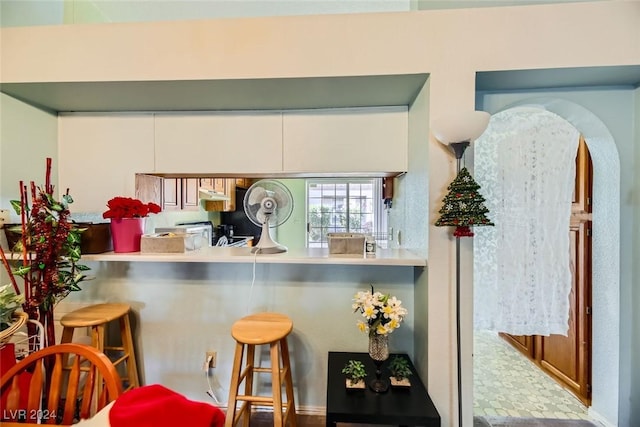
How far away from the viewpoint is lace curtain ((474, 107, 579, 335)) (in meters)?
1.76

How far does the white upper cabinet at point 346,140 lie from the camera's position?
174 cm

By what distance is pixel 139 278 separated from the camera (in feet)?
6.16

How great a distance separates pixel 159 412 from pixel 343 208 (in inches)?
145

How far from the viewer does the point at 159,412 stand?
87cm

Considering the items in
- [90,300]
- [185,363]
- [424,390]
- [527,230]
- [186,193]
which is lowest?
[185,363]

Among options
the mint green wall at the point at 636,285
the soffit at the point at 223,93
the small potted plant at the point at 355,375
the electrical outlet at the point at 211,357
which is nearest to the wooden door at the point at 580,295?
the mint green wall at the point at 636,285

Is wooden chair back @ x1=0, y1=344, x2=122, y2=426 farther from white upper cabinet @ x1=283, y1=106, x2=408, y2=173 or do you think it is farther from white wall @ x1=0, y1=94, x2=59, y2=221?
white upper cabinet @ x1=283, y1=106, x2=408, y2=173

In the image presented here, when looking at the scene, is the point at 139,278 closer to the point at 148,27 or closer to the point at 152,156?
the point at 152,156

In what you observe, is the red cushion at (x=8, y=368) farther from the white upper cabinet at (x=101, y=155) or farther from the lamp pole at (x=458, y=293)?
the lamp pole at (x=458, y=293)

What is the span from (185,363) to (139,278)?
2.18 ft

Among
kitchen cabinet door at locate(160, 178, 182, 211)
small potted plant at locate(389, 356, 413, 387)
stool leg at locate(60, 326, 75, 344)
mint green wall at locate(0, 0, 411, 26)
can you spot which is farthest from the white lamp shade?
stool leg at locate(60, 326, 75, 344)

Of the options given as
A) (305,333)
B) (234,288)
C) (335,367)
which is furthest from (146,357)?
(335,367)

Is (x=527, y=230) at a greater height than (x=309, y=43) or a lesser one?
lesser

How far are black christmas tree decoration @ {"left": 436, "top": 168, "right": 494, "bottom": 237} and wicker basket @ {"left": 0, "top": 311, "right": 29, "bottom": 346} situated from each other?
1.98m
